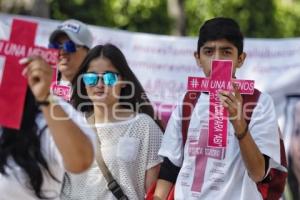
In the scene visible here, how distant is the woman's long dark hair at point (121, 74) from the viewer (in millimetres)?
4172

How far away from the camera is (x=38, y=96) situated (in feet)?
9.28

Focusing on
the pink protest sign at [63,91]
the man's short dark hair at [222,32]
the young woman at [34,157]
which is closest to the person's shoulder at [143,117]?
the pink protest sign at [63,91]

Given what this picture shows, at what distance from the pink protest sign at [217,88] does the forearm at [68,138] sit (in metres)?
0.87

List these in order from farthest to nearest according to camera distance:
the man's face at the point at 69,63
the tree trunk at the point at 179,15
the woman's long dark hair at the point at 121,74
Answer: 1. the tree trunk at the point at 179,15
2. the man's face at the point at 69,63
3. the woman's long dark hair at the point at 121,74

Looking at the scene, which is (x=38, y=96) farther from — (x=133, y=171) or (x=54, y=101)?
(x=133, y=171)

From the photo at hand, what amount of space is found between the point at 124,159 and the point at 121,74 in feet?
1.42

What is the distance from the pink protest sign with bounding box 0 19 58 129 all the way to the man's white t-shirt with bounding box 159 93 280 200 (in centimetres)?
92

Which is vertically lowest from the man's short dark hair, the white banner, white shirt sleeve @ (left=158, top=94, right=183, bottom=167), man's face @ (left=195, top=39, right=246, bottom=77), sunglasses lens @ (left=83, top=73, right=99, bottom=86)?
white shirt sleeve @ (left=158, top=94, right=183, bottom=167)

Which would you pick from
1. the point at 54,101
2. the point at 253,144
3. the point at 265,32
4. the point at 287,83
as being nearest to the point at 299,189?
the point at 287,83

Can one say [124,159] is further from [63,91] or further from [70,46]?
[70,46]

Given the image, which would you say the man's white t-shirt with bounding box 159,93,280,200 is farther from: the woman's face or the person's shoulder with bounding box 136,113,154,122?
the woman's face

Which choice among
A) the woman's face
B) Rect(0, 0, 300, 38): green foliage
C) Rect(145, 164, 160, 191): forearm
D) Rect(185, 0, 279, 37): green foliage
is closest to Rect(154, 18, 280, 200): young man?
Rect(145, 164, 160, 191): forearm

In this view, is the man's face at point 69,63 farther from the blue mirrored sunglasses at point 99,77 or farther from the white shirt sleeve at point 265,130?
the white shirt sleeve at point 265,130

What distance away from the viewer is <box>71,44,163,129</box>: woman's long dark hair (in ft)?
13.7
